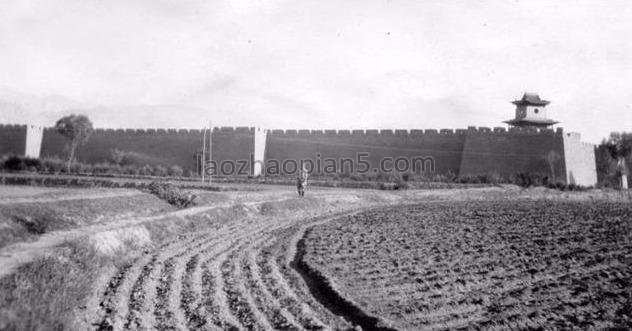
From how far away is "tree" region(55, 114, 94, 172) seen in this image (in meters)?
35.8

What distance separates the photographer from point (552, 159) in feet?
99.4

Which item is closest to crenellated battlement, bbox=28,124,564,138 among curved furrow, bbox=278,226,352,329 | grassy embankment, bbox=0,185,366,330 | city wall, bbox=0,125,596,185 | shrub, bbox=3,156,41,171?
city wall, bbox=0,125,596,185

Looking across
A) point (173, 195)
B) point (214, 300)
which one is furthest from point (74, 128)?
point (214, 300)

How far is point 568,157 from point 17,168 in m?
30.5

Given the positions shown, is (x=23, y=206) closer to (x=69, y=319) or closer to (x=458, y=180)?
(x=69, y=319)

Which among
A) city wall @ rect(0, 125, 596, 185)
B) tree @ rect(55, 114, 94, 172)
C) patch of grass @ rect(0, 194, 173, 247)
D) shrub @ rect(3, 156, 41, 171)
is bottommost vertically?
patch of grass @ rect(0, 194, 173, 247)

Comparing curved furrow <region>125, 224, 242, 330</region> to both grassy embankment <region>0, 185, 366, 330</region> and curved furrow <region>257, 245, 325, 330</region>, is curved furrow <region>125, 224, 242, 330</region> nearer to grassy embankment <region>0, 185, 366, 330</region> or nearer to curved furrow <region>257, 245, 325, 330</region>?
grassy embankment <region>0, 185, 366, 330</region>

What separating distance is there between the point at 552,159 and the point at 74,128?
28.1 metres

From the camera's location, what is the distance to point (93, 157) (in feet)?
127

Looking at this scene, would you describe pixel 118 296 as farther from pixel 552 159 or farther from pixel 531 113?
pixel 531 113

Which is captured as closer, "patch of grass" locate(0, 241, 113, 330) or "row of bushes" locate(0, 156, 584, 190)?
"patch of grass" locate(0, 241, 113, 330)

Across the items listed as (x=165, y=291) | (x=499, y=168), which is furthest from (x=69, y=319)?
(x=499, y=168)

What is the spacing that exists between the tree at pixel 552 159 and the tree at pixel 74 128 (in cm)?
2745

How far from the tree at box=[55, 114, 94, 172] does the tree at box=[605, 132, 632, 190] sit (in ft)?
107
